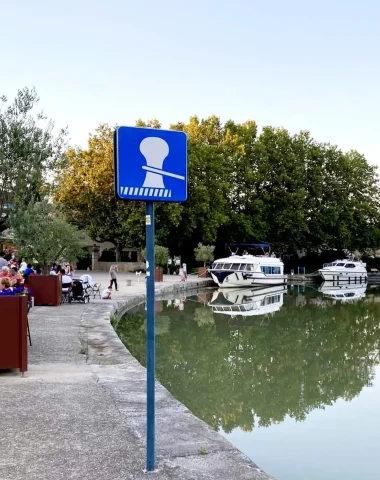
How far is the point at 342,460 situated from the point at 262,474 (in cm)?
300

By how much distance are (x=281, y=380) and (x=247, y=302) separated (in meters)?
17.2

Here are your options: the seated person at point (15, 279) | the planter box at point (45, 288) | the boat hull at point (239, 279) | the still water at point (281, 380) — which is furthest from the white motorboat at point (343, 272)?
the seated person at point (15, 279)

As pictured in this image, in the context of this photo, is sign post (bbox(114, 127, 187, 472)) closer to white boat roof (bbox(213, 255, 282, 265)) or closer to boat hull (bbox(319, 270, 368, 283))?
white boat roof (bbox(213, 255, 282, 265))

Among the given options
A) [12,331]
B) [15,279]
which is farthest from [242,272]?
[12,331]

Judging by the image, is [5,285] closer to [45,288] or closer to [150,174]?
[150,174]

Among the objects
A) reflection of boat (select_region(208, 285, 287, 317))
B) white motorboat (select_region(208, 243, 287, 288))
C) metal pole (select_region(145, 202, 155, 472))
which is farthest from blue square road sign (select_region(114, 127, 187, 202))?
white motorboat (select_region(208, 243, 287, 288))

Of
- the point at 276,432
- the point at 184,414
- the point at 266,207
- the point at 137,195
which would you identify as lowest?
the point at 276,432

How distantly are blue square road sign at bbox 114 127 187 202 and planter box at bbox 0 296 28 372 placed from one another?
4.27m

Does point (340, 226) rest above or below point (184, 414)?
above

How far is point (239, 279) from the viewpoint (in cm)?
3831

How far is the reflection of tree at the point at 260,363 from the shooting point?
31.5 ft

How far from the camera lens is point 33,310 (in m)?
16.5

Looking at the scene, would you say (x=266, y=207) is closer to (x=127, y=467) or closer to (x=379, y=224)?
(x=379, y=224)

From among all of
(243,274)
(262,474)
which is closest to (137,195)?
(262,474)
